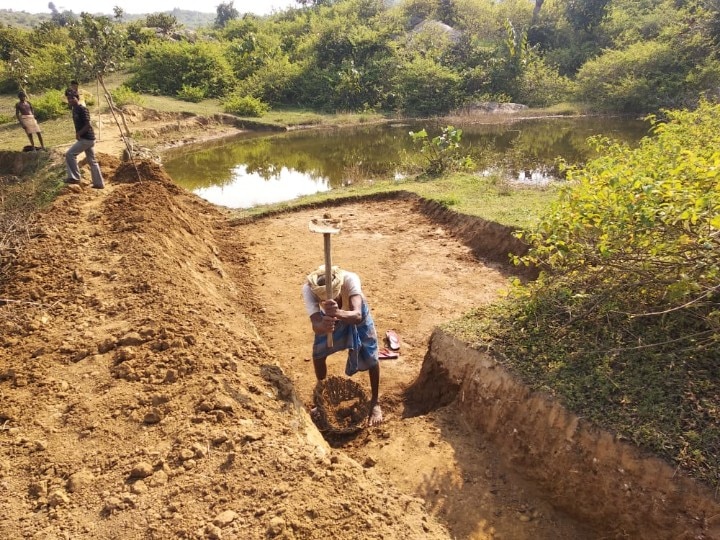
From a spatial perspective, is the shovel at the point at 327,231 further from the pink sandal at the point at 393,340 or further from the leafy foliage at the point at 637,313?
the pink sandal at the point at 393,340

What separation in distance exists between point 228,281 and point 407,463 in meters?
4.28

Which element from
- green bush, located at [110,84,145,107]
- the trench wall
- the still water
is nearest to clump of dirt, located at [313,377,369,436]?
the trench wall

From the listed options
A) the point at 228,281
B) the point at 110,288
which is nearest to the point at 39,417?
the point at 110,288

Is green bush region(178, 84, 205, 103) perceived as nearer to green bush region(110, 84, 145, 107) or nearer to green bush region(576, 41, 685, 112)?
green bush region(110, 84, 145, 107)

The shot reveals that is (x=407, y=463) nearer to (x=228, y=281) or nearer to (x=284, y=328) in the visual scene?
(x=284, y=328)

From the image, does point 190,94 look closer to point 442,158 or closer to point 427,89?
point 427,89

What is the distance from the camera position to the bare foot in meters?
4.06

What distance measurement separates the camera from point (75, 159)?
7.58 metres

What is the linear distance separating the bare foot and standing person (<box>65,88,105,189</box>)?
6644mm

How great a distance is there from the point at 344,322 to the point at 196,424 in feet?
4.63

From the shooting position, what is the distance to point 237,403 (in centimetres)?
328

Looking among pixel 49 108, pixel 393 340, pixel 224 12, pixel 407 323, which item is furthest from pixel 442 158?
pixel 224 12

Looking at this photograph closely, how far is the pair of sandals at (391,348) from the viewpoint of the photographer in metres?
5.14

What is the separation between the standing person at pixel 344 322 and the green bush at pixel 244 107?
21.2 m
